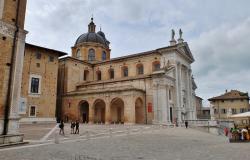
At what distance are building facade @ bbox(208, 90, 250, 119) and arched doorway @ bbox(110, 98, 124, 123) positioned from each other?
80.6ft

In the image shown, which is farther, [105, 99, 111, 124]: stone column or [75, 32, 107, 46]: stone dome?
[75, 32, 107, 46]: stone dome

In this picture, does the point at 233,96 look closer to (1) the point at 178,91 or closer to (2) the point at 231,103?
(2) the point at 231,103

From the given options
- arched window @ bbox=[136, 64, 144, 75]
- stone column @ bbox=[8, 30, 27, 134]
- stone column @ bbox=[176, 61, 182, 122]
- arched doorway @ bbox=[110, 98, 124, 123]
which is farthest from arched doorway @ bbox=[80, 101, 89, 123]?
stone column @ bbox=[8, 30, 27, 134]

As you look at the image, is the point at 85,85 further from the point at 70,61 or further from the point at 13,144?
the point at 13,144

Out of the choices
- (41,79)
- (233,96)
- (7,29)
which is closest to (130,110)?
(41,79)

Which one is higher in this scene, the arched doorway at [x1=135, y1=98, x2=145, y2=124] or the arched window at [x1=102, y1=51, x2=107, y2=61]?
the arched window at [x1=102, y1=51, x2=107, y2=61]

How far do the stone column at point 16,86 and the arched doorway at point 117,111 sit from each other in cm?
2066

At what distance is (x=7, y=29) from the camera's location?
455 inches

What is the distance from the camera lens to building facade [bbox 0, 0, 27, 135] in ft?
36.0

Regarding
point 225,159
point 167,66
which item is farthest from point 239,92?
A: point 225,159

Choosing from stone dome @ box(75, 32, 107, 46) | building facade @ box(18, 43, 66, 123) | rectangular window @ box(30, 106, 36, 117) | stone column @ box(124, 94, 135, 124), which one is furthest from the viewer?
stone dome @ box(75, 32, 107, 46)

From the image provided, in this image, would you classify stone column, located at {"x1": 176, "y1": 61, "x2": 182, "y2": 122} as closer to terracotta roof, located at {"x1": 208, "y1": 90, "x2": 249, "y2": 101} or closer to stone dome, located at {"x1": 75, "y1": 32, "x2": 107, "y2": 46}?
terracotta roof, located at {"x1": 208, "y1": 90, "x2": 249, "y2": 101}

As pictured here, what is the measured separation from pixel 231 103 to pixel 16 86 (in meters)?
46.4

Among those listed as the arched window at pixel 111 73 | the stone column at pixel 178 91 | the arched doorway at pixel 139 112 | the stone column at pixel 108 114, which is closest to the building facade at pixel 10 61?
the stone column at pixel 108 114
